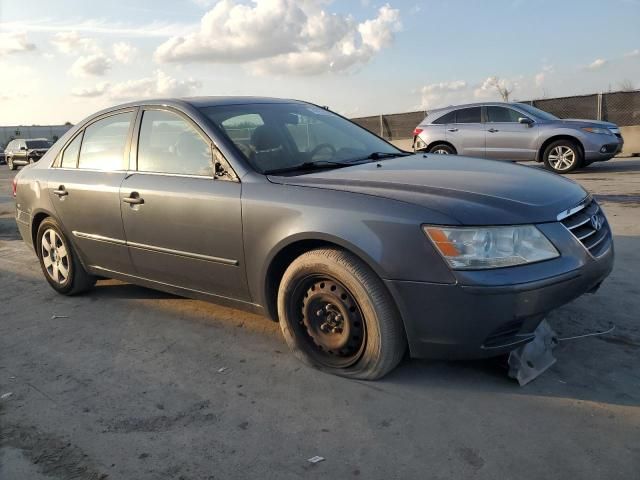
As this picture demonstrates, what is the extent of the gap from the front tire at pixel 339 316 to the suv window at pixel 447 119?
10.2 m

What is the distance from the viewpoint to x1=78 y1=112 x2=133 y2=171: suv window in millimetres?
4215

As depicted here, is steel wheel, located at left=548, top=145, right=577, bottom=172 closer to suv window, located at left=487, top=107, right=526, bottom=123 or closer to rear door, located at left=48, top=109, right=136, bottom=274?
suv window, located at left=487, top=107, right=526, bottom=123

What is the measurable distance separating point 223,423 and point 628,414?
191cm

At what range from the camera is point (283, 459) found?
2.41 meters

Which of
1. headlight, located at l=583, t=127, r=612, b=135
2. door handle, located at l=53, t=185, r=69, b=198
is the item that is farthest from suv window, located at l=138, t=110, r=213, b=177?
headlight, located at l=583, t=127, r=612, b=135

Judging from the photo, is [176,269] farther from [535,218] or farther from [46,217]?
[535,218]

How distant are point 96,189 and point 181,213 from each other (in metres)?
1.06

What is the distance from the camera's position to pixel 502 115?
1181cm

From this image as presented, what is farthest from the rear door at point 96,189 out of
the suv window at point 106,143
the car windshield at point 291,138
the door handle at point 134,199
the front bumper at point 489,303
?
the front bumper at point 489,303

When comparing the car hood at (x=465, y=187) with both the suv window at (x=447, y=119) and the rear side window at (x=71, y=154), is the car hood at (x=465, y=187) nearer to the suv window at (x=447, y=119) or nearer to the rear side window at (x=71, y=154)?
the rear side window at (x=71, y=154)

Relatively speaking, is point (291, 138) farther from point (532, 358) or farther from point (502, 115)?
point (502, 115)

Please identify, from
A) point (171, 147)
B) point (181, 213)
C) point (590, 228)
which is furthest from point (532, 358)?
point (171, 147)

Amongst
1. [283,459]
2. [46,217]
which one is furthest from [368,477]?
[46,217]

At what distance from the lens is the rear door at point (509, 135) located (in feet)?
37.9
